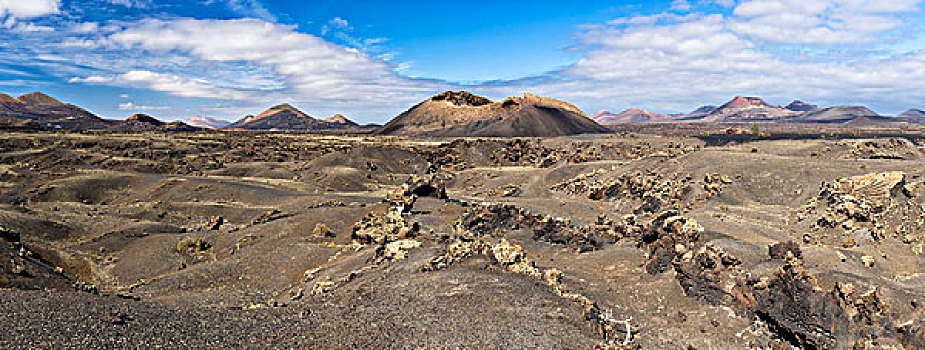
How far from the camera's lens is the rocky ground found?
1460 centimetres

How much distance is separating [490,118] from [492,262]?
14725 centimetres

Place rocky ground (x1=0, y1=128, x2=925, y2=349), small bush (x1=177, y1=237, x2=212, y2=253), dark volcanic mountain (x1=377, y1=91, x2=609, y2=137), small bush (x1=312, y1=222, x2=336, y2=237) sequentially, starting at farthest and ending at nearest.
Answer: dark volcanic mountain (x1=377, y1=91, x2=609, y2=137) < small bush (x1=312, y1=222, x2=336, y2=237) < small bush (x1=177, y1=237, x2=212, y2=253) < rocky ground (x1=0, y1=128, x2=925, y2=349)

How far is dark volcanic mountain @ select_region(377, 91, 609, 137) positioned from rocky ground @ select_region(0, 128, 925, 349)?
9515 centimetres

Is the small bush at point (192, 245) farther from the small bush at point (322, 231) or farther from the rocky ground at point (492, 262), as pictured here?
the small bush at point (322, 231)

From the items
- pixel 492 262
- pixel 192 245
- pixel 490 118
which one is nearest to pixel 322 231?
pixel 192 245

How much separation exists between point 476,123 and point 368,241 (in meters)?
138

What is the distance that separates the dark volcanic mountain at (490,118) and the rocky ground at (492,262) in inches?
3746

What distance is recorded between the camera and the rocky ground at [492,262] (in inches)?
575

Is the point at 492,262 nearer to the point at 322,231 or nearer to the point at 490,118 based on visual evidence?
the point at 322,231

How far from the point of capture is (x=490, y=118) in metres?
165

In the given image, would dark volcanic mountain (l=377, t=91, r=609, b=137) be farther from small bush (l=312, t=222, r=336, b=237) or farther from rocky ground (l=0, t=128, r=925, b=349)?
small bush (l=312, t=222, r=336, b=237)

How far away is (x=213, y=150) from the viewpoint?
9112cm

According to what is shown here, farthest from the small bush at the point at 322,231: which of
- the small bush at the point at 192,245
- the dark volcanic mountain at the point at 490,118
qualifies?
the dark volcanic mountain at the point at 490,118

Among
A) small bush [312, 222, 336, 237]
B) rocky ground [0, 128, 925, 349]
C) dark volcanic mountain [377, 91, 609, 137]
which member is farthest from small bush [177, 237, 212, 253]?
dark volcanic mountain [377, 91, 609, 137]
